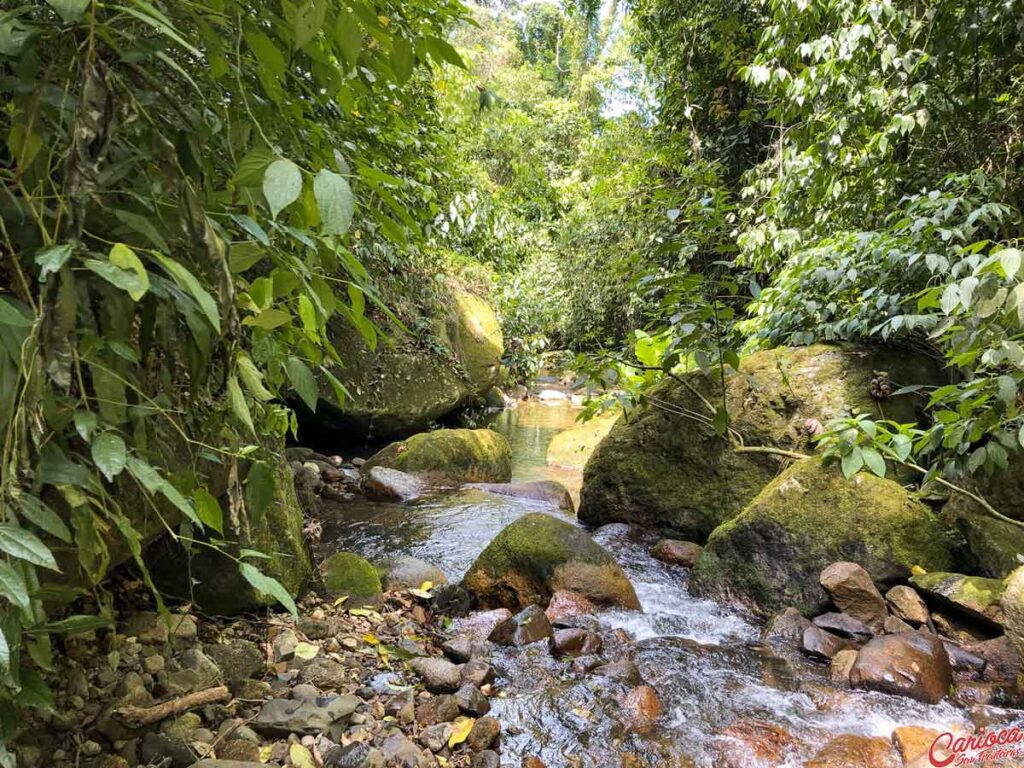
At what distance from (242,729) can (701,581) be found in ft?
10.2

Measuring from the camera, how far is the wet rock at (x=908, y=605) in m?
3.38

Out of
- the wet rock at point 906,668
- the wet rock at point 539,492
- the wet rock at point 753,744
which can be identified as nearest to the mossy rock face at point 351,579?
the wet rock at point 753,744

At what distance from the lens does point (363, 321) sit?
3.46ft

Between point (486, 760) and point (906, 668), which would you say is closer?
point (486, 760)

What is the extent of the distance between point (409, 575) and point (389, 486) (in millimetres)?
2476

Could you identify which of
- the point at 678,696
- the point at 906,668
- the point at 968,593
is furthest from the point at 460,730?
the point at 968,593

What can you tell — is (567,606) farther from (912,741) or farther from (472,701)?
(912,741)

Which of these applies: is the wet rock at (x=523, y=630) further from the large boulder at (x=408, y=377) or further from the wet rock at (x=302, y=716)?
the large boulder at (x=408, y=377)

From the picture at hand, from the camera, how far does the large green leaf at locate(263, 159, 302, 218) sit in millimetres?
726

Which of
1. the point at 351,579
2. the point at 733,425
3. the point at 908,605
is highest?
the point at 733,425

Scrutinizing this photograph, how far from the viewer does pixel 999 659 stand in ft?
9.84

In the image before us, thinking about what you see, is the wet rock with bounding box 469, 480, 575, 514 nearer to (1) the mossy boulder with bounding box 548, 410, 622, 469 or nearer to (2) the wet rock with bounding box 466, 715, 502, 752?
(1) the mossy boulder with bounding box 548, 410, 622, 469

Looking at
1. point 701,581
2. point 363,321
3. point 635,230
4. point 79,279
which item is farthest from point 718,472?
point 635,230

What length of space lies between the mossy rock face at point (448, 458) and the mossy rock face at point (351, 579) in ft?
11.2
